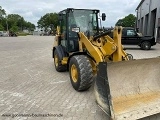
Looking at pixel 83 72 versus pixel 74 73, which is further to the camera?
pixel 74 73

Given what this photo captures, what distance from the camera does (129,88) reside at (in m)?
4.44

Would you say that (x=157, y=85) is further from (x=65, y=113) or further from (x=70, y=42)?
(x=70, y=42)

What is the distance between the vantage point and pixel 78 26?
21.6 feet

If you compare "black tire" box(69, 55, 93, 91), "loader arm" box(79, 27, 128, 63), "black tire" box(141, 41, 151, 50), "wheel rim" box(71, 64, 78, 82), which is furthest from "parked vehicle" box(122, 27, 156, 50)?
"black tire" box(69, 55, 93, 91)

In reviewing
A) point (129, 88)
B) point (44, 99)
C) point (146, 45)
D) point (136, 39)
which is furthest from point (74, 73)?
point (146, 45)

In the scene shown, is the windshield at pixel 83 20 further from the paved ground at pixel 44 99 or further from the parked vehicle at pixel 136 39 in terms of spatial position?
the parked vehicle at pixel 136 39

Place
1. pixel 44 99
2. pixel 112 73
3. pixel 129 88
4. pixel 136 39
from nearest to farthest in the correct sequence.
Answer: pixel 112 73 → pixel 129 88 → pixel 44 99 → pixel 136 39

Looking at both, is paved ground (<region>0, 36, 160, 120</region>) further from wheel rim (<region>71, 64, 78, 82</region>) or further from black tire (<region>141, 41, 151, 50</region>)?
black tire (<region>141, 41, 151, 50</region>)

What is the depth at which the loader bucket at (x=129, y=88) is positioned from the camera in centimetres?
374

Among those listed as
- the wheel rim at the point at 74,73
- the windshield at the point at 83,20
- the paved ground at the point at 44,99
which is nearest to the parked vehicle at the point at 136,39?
the windshield at the point at 83,20

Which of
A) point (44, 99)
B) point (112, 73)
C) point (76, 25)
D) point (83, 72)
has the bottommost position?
point (44, 99)

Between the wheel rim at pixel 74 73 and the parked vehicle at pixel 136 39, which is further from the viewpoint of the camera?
the parked vehicle at pixel 136 39

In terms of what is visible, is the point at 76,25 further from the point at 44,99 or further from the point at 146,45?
the point at 146,45

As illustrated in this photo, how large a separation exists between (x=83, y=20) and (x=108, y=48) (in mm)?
1715
